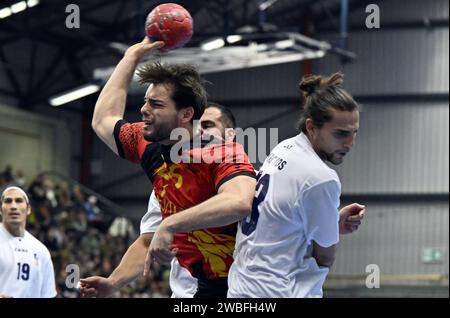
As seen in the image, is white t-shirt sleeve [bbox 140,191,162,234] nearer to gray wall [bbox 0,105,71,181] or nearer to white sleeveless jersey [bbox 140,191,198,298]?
white sleeveless jersey [bbox 140,191,198,298]

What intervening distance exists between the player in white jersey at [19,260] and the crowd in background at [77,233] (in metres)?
7.47

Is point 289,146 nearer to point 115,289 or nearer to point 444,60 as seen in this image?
point 115,289

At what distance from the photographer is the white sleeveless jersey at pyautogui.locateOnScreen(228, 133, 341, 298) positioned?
483 cm

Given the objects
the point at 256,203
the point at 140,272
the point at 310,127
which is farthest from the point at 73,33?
the point at 256,203

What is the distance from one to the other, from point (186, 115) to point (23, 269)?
5.63 meters

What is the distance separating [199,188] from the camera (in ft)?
17.5

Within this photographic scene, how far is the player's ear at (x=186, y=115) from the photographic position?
5.44 metres

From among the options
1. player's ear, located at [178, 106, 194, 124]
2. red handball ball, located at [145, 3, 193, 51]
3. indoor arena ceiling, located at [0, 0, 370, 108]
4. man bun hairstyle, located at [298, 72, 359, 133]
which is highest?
indoor arena ceiling, located at [0, 0, 370, 108]

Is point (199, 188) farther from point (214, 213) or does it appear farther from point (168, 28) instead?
point (168, 28)

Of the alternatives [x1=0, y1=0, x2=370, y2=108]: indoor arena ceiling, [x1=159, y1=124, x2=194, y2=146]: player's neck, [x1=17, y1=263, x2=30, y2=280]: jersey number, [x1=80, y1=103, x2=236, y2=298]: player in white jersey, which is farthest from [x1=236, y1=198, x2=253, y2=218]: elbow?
[x1=0, y1=0, x2=370, y2=108]: indoor arena ceiling

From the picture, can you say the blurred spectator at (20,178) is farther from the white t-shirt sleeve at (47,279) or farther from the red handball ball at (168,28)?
the red handball ball at (168,28)

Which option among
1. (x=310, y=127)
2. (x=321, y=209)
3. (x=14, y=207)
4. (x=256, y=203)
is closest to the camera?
(x=321, y=209)

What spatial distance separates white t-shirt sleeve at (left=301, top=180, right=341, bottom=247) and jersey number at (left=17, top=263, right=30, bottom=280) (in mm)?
6279
